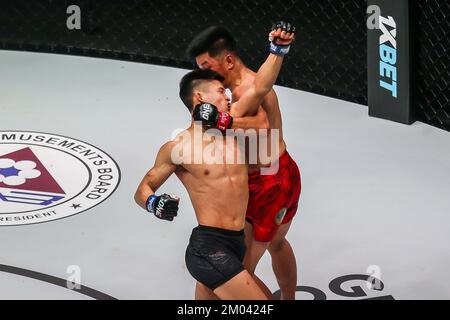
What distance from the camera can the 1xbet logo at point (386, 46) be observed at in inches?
295

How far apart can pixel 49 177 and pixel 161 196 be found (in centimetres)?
245

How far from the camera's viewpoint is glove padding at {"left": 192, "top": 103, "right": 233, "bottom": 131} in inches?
178

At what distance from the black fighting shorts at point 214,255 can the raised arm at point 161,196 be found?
0.17 metres

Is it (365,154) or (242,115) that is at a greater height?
(365,154)

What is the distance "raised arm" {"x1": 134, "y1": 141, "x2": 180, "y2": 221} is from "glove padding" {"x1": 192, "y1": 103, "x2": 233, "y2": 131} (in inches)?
8.5

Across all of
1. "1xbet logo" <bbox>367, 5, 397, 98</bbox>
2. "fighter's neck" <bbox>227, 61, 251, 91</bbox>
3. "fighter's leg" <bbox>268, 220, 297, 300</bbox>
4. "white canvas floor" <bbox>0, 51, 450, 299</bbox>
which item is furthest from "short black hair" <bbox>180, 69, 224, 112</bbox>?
"1xbet logo" <bbox>367, 5, 397, 98</bbox>

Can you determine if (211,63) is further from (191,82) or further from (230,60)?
(191,82)

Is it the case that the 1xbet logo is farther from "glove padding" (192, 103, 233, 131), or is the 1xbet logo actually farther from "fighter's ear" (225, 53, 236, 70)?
"glove padding" (192, 103, 233, 131)

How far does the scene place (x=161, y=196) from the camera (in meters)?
4.59

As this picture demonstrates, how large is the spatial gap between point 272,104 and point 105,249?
152 centimetres
